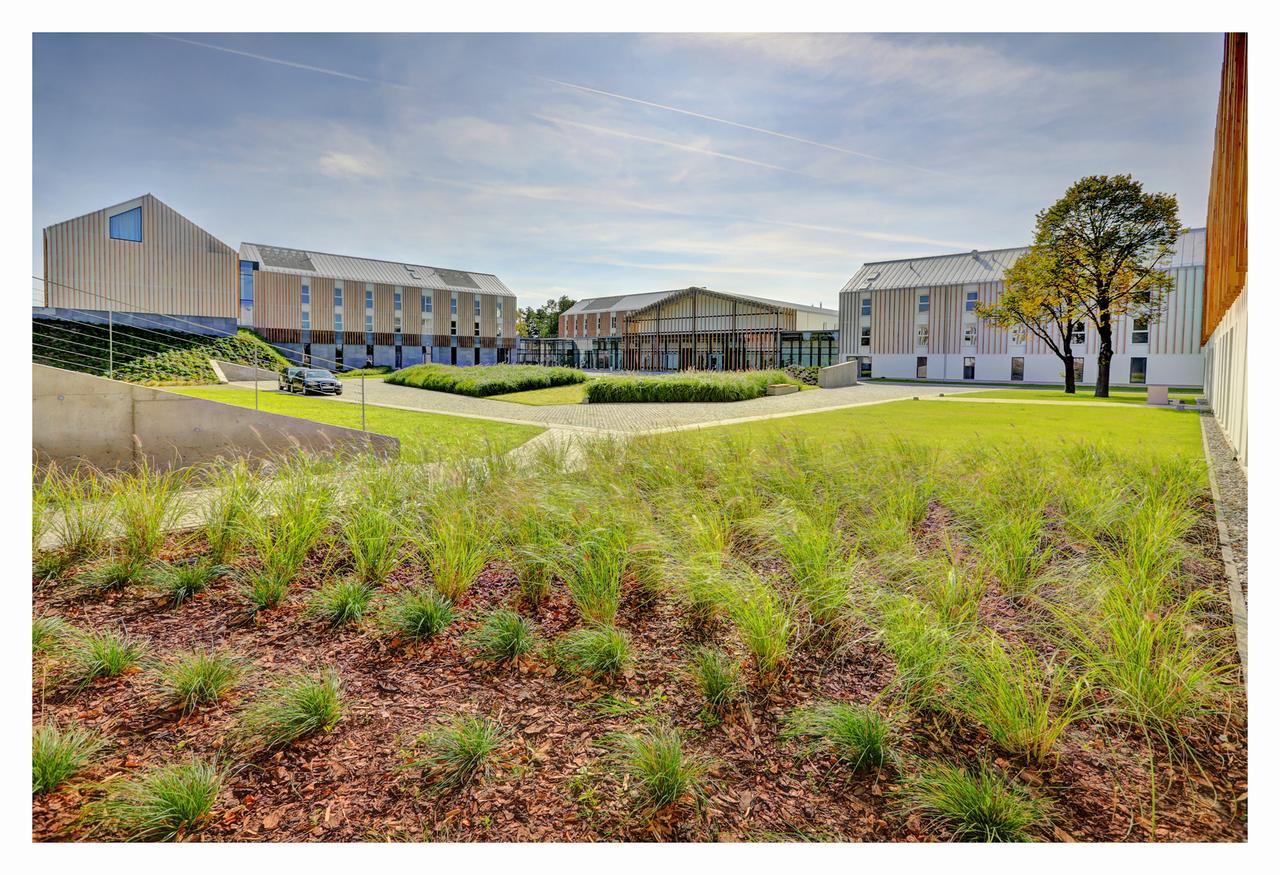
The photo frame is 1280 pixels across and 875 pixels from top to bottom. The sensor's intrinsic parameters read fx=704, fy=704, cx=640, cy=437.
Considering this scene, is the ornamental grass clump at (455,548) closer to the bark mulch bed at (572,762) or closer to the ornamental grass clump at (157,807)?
the bark mulch bed at (572,762)

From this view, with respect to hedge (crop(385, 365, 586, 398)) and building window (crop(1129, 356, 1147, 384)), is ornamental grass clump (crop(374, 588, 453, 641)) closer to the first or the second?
hedge (crop(385, 365, 586, 398))

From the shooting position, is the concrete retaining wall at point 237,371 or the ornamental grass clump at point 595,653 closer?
the ornamental grass clump at point 595,653

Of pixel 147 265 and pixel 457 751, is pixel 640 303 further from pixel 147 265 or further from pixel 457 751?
pixel 457 751

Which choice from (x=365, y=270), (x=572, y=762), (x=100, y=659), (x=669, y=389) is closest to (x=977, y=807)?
(x=572, y=762)

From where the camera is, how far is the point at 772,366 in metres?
43.0

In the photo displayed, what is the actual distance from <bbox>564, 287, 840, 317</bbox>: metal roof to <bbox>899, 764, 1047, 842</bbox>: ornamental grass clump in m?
42.3

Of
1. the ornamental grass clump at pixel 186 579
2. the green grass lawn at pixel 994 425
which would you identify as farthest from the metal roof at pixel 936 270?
the ornamental grass clump at pixel 186 579

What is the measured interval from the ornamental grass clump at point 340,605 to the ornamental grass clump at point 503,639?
2.29 feet

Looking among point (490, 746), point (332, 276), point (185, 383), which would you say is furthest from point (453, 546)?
point (332, 276)

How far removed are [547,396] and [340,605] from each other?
67.5 feet

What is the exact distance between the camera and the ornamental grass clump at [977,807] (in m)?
2.36

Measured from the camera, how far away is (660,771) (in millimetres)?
2531

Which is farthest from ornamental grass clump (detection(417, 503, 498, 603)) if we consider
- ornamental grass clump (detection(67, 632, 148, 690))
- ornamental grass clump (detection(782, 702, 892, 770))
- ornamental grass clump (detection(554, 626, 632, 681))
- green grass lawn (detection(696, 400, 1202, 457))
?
green grass lawn (detection(696, 400, 1202, 457))

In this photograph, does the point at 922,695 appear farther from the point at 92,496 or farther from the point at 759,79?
the point at 92,496
